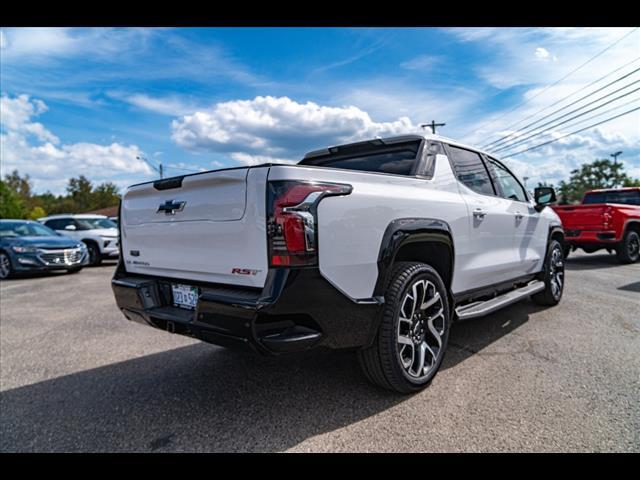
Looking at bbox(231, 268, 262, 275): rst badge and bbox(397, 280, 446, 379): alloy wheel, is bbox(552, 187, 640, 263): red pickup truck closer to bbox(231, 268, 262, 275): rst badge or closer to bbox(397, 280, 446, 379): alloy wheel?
bbox(397, 280, 446, 379): alloy wheel

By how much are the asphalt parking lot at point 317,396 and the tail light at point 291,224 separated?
3.53 ft

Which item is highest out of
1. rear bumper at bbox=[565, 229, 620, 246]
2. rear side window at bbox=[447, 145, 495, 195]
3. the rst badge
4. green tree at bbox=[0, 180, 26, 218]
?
green tree at bbox=[0, 180, 26, 218]

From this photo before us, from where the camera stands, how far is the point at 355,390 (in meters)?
2.84

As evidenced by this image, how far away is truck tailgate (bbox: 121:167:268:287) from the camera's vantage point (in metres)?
2.17

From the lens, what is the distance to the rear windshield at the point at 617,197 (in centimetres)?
1066

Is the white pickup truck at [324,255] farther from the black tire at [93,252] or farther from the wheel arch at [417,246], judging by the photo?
the black tire at [93,252]

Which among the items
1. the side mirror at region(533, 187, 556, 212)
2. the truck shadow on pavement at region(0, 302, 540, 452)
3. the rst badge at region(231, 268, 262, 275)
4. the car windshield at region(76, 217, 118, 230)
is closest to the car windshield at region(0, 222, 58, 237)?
the car windshield at region(76, 217, 118, 230)

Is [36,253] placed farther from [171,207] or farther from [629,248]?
[629,248]

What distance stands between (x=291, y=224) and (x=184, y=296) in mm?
1042

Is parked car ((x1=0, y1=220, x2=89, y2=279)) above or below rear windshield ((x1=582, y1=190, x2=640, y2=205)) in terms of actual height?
below

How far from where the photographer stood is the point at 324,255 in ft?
7.06

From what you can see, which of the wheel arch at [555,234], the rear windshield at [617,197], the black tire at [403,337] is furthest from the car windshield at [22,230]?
the rear windshield at [617,197]

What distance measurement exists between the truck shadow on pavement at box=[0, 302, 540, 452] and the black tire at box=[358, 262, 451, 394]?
0.19 meters
